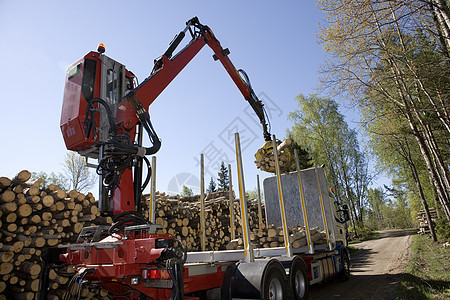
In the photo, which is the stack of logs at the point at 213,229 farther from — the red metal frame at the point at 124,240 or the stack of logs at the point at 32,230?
the red metal frame at the point at 124,240

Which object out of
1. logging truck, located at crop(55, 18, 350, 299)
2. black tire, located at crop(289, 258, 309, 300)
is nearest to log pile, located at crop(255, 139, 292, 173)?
logging truck, located at crop(55, 18, 350, 299)

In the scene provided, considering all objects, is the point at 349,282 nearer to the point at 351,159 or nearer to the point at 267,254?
the point at 267,254

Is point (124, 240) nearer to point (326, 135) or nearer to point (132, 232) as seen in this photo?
point (132, 232)

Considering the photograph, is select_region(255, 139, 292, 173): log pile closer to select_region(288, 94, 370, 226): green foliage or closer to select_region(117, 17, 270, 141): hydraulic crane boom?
select_region(117, 17, 270, 141): hydraulic crane boom

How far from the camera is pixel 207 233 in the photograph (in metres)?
9.81

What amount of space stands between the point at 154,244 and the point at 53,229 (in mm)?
3846

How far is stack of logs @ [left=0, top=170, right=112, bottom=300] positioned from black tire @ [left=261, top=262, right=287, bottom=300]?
3.52 metres

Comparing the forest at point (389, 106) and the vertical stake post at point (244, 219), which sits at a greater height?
the forest at point (389, 106)

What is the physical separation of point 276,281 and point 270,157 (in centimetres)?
397

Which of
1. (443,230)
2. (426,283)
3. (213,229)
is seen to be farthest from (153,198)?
(443,230)

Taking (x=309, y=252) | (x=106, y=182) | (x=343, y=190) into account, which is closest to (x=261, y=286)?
(x=309, y=252)

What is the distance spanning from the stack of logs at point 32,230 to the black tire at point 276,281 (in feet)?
11.5

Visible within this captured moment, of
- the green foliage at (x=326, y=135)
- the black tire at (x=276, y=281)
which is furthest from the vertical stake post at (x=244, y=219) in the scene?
the green foliage at (x=326, y=135)

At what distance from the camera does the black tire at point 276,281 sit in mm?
4285
